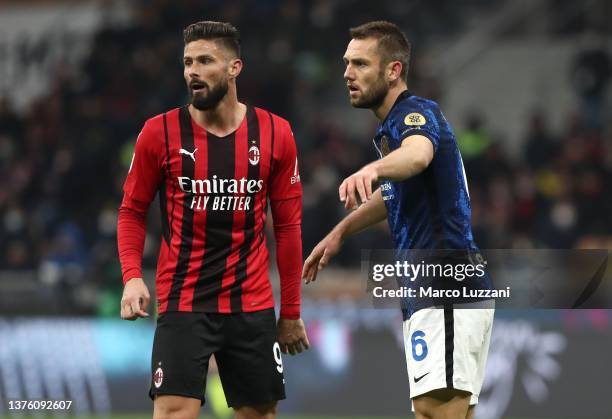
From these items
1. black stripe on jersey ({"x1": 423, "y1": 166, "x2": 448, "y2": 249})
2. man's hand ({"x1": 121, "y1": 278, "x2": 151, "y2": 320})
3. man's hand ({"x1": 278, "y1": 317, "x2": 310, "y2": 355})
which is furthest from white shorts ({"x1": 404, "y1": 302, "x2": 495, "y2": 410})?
man's hand ({"x1": 121, "y1": 278, "x2": 151, "y2": 320})

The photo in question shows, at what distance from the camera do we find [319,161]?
46.7 ft

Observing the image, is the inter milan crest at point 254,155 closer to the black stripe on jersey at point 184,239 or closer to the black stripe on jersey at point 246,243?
the black stripe on jersey at point 246,243

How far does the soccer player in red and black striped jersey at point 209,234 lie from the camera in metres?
5.34

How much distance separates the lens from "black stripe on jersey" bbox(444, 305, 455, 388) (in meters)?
5.03

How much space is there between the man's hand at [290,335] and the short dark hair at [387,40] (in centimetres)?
121

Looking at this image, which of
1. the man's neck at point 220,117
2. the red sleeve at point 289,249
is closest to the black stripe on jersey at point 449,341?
the red sleeve at point 289,249

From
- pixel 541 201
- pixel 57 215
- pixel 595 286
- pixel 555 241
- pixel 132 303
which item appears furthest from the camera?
pixel 57 215

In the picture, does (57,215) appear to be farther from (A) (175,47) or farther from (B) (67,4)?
(B) (67,4)

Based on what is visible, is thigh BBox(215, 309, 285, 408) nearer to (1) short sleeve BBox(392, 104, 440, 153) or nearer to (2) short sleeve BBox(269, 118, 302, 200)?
(2) short sleeve BBox(269, 118, 302, 200)

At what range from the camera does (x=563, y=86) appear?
51.8 ft

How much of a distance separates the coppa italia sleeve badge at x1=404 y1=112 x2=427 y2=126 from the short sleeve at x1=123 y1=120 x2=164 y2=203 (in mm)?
1096

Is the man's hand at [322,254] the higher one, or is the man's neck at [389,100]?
Result: the man's neck at [389,100]

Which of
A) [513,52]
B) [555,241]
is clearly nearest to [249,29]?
[513,52]

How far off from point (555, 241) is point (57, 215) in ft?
19.9
